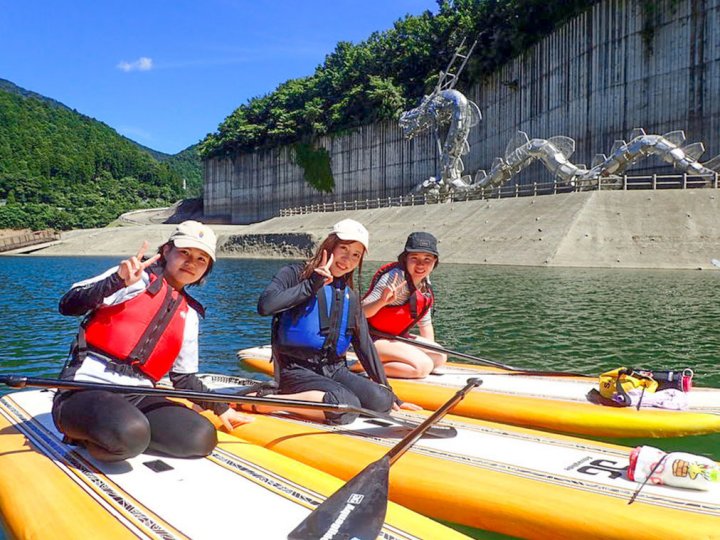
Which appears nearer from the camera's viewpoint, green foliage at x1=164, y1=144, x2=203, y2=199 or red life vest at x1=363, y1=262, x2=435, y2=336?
red life vest at x1=363, y1=262, x2=435, y2=336

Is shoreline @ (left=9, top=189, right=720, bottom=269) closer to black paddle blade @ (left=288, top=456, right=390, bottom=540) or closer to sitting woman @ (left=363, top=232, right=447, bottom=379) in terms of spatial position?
sitting woman @ (left=363, top=232, right=447, bottom=379)

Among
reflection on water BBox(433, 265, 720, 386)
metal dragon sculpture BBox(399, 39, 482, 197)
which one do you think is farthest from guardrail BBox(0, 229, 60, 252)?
reflection on water BBox(433, 265, 720, 386)

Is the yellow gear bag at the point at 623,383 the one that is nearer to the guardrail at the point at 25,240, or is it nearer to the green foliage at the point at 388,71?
the green foliage at the point at 388,71

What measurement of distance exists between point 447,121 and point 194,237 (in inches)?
1443

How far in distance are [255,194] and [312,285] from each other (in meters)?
61.5

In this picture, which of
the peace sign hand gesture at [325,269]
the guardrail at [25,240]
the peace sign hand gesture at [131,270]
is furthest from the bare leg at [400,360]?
the guardrail at [25,240]

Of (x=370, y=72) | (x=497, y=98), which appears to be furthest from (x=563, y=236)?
(x=370, y=72)

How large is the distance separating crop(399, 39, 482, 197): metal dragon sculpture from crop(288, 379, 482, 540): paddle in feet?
116

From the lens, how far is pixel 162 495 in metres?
3.27

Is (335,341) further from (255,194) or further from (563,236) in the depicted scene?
(255,194)

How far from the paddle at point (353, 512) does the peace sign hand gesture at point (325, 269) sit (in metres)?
1.58

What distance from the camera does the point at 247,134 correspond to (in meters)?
63.7

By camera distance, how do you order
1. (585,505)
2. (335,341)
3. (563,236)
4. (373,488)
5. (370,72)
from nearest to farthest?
(373,488), (585,505), (335,341), (563,236), (370,72)

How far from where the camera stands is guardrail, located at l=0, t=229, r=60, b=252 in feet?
187
